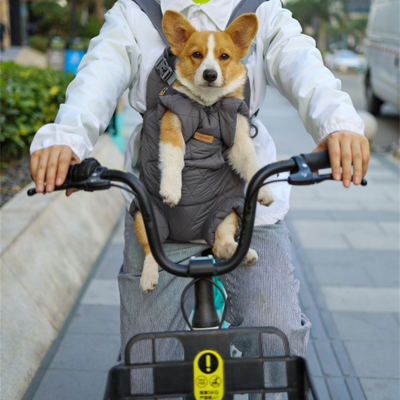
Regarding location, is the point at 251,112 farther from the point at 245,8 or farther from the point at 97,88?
the point at 97,88

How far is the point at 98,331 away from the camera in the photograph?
12.1 ft

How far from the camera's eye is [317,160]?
59.5 inches

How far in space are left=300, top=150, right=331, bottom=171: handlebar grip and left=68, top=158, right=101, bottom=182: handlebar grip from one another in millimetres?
568

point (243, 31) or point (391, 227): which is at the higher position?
point (243, 31)

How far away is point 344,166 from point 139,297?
0.93 m

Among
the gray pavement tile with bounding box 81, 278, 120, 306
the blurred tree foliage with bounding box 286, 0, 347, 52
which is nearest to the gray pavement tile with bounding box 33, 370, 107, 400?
the gray pavement tile with bounding box 81, 278, 120, 306

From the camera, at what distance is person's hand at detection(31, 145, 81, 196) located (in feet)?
4.93

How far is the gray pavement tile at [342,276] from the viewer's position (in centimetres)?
444

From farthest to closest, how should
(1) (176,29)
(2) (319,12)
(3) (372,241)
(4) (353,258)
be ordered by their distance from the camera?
(2) (319,12), (3) (372,241), (4) (353,258), (1) (176,29)

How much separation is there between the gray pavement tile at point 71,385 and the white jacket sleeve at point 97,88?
1.73 m

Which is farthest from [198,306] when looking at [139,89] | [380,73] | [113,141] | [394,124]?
[394,124]

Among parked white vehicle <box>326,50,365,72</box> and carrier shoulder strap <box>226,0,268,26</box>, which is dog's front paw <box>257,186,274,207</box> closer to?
carrier shoulder strap <box>226,0,268,26</box>

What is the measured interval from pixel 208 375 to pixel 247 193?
1.61 feet

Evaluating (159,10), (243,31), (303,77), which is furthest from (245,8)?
(303,77)
